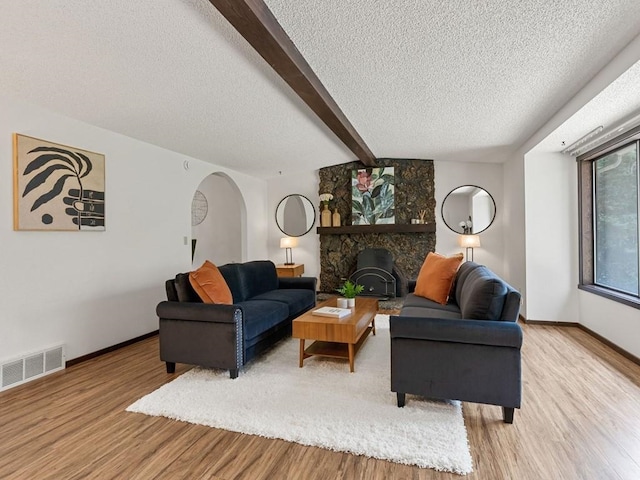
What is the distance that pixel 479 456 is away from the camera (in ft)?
5.83

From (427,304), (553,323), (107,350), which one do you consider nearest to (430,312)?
(427,304)

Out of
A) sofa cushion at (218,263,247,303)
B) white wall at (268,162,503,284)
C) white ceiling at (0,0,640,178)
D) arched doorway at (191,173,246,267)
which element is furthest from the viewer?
arched doorway at (191,173,246,267)

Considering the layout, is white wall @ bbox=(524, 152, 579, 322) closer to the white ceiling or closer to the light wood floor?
the white ceiling

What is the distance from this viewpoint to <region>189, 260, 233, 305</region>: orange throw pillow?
2893 millimetres

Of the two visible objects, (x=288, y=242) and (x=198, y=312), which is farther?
(x=288, y=242)

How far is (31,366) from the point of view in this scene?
2756 mm

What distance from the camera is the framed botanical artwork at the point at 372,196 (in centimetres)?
612

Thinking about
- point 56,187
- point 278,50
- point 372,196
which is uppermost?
point 278,50

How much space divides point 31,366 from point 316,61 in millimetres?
3404

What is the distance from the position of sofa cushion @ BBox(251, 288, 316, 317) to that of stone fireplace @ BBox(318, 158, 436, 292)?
2.08 metres

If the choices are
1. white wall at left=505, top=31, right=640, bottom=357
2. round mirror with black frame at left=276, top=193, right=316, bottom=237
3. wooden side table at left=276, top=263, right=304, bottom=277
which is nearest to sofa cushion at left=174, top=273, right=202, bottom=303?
wooden side table at left=276, top=263, right=304, bottom=277

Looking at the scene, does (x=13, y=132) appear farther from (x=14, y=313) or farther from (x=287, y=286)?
(x=287, y=286)

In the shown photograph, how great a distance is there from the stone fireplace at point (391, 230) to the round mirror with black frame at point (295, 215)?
38 centimetres

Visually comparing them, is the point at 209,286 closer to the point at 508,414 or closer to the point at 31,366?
the point at 31,366
